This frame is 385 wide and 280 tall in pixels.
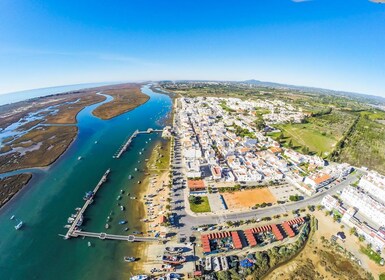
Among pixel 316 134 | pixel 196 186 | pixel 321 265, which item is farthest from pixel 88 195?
pixel 316 134

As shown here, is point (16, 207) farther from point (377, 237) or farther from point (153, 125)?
point (377, 237)

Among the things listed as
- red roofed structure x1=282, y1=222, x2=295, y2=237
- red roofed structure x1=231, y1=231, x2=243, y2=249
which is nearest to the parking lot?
red roofed structure x1=282, y1=222, x2=295, y2=237

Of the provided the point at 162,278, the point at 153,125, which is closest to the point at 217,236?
the point at 162,278

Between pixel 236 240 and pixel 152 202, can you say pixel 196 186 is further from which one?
pixel 236 240

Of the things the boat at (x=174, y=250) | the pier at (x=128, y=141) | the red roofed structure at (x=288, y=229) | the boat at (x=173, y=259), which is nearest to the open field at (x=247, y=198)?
the red roofed structure at (x=288, y=229)

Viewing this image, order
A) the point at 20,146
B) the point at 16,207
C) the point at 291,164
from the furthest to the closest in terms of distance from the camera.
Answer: the point at 20,146, the point at 291,164, the point at 16,207

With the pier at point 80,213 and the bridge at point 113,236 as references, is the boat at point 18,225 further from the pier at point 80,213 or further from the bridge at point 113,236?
the bridge at point 113,236

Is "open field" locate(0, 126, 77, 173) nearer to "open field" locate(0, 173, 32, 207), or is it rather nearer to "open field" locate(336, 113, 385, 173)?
"open field" locate(0, 173, 32, 207)
